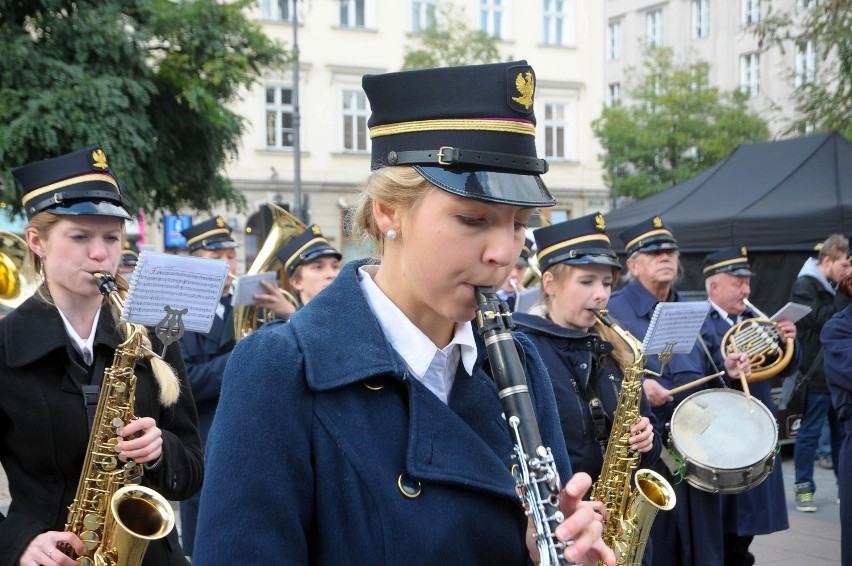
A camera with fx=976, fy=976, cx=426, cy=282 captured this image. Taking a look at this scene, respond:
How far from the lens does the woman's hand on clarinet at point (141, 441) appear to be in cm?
328

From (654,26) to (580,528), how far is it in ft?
170

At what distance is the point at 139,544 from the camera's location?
3.25 meters

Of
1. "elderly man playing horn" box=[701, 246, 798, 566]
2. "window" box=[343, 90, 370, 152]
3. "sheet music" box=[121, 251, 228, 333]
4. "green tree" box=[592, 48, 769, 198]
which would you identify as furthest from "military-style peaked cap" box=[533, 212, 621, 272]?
"window" box=[343, 90, 370, 152]

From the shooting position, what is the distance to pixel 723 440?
5527 mm

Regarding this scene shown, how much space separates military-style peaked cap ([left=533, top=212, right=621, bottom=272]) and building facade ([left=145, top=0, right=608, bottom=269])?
24879 mm

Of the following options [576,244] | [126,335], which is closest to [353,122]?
[576,244]

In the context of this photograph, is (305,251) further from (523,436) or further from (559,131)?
(559,131)

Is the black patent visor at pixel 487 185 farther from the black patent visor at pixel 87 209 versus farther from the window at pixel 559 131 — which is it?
the window at pixel 559 131

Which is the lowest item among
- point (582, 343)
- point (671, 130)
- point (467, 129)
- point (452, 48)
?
point (582, 343)

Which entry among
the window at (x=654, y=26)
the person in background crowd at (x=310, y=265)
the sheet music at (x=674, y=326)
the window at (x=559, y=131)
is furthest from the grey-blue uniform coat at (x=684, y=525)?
the window at (x=654, y=26)

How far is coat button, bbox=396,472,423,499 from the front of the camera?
73.4 inches

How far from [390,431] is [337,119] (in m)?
32.5

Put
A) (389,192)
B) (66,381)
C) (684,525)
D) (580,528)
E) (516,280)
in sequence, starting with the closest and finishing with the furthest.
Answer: (580,528) < (389,192) < (66,381) < (684,525) < (516,280)

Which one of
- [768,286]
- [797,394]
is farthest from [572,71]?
[797,394]
